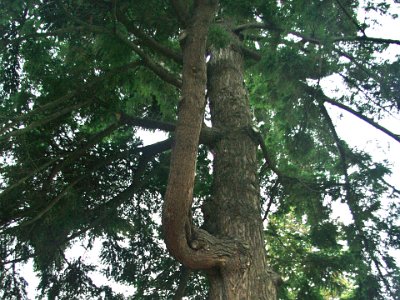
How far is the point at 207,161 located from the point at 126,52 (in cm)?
292

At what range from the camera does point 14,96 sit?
506 centimetres

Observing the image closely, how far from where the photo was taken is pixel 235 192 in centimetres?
484

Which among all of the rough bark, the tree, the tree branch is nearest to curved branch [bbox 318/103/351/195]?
the tree

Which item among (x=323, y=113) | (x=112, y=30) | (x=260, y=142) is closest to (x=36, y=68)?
(x=112, y=30)

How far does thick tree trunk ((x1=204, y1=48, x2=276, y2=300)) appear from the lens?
3996mm

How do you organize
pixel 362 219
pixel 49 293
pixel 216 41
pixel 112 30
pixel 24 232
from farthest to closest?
1. pixel 49 293
2. pixel 362 219
3. pixel 24 232
4. pixel 216 41
5. pixel 112 30

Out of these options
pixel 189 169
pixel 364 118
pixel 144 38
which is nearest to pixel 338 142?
pixel 364 118

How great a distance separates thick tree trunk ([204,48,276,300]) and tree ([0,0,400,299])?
2 centimetres

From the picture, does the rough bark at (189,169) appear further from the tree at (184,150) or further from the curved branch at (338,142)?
the curved branch at (338,142)

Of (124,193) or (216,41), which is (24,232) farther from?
(216,41)

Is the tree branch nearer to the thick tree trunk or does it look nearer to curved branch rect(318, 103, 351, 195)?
the thick tree trunk

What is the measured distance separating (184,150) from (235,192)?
141cm

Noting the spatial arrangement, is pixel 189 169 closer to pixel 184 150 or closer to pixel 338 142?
pixel 184 150

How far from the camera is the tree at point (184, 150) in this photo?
13.4 feet
